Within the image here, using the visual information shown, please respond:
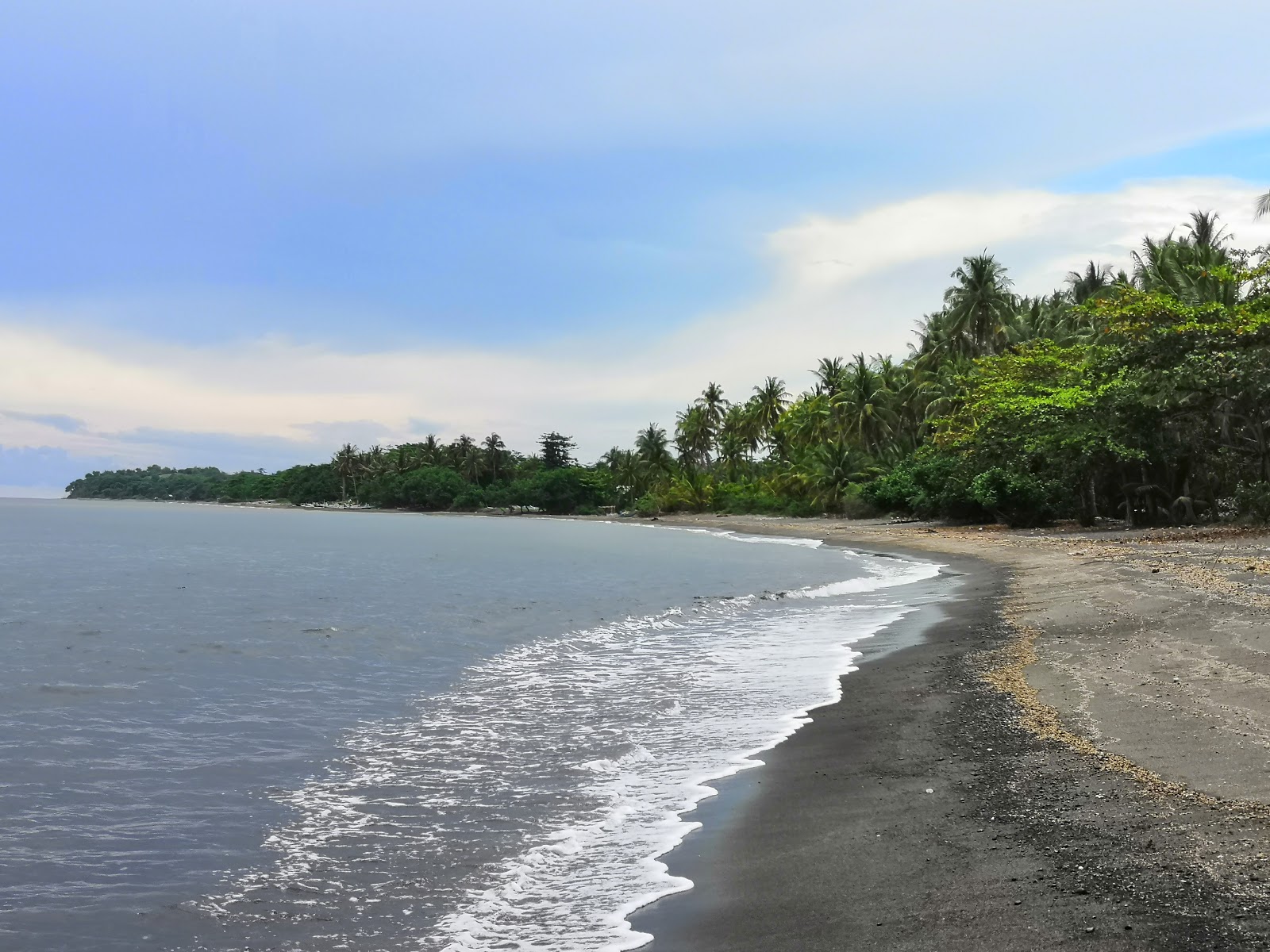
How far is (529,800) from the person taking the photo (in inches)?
273

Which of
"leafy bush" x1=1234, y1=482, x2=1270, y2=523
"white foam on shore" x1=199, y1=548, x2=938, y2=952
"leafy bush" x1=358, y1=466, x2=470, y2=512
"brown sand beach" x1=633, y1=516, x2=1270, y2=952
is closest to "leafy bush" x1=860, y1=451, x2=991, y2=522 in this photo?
"leafy bush" x1=1234, y1=482, x2=1270, y2=523

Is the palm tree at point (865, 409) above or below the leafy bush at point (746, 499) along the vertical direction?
above

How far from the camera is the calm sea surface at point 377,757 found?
5059 mm

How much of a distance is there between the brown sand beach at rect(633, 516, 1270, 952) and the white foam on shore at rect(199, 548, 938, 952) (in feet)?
1.17

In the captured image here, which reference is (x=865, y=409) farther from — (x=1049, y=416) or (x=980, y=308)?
(x=1049, y=416)

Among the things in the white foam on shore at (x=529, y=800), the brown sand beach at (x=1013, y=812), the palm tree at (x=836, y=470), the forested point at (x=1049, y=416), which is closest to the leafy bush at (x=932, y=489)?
the forested point at (x=1049, y=416)

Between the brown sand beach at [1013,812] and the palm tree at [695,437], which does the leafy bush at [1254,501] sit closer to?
the brown sand beach at [1013,812]

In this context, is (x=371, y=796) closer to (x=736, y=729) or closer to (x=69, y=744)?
(x=736, y=729)

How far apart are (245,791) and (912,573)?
2364cm

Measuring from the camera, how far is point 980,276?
212 feet

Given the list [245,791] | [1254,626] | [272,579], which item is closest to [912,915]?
[245,791]

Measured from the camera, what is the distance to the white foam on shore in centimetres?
492

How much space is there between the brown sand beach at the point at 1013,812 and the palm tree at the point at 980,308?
56182 mm

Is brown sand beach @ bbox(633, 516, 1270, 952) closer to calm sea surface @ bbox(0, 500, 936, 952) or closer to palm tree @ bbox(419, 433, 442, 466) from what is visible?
calm sea surface @ bbox(0, 500, 936, 952)
